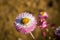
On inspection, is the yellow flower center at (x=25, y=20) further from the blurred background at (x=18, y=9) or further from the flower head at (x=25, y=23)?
the blurred background at (x=18, y=9)

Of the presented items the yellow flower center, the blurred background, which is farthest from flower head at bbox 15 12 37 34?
the blurred background

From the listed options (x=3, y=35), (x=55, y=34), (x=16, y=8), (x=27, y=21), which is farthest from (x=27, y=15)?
(x=16, y=8)

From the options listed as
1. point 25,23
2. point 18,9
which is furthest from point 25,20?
point 18,9

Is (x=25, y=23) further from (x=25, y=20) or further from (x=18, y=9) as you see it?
(x=18, y=9)

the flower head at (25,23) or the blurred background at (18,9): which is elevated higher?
the flower head at (25,23)

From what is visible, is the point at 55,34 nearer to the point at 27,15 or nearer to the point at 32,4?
the point at 27,15

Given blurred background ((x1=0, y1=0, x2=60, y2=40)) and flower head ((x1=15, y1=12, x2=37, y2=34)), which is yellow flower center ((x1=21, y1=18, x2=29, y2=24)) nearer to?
flower head ((x1=15, y1=12, x2=37, y2=34))

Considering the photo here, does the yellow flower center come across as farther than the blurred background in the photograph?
No

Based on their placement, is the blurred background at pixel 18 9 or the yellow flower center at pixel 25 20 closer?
the yellow flower center at pixel 25 20

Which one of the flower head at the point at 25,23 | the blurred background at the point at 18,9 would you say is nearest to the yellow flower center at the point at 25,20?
the flower head at the point at 25,23

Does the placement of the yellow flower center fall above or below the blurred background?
above
